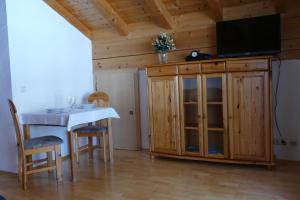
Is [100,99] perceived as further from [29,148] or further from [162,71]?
[29,148]

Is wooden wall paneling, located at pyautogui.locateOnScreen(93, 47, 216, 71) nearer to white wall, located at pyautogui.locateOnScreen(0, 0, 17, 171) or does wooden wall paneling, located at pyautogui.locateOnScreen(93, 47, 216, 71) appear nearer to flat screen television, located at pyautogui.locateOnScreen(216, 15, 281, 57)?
flat screen television, located at pyautogui.locateOnScreen(216, 15, 281, 57)

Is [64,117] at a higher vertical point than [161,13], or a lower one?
lower

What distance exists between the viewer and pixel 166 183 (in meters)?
3.13

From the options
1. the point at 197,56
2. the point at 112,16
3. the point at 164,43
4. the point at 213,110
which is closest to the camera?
the point at 213,110

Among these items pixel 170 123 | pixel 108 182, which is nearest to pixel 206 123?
pixel 170 123

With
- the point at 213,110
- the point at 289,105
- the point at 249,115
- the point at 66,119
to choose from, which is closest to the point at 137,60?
the point at 213,110

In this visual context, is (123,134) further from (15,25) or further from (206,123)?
(15,25)

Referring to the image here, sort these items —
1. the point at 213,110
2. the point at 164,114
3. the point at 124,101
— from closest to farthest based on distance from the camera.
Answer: the point at 213,110
the point at 164,114
the point at 124,101

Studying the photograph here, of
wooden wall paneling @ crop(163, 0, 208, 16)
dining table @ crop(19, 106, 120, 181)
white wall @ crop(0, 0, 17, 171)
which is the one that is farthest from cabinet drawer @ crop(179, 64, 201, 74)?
white wall @ crop(0, 0, 17, 171)

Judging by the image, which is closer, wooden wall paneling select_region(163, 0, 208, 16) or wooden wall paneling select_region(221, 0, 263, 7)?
wooden wall paneling select_region(221, 0, 263, 7)

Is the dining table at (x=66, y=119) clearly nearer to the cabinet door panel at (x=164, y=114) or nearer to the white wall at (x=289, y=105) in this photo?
the cabinet door panel at (x=164, y=114)

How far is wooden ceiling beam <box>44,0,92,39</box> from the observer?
4117 mm

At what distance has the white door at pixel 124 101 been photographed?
15.5ft

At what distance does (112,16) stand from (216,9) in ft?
5.32
